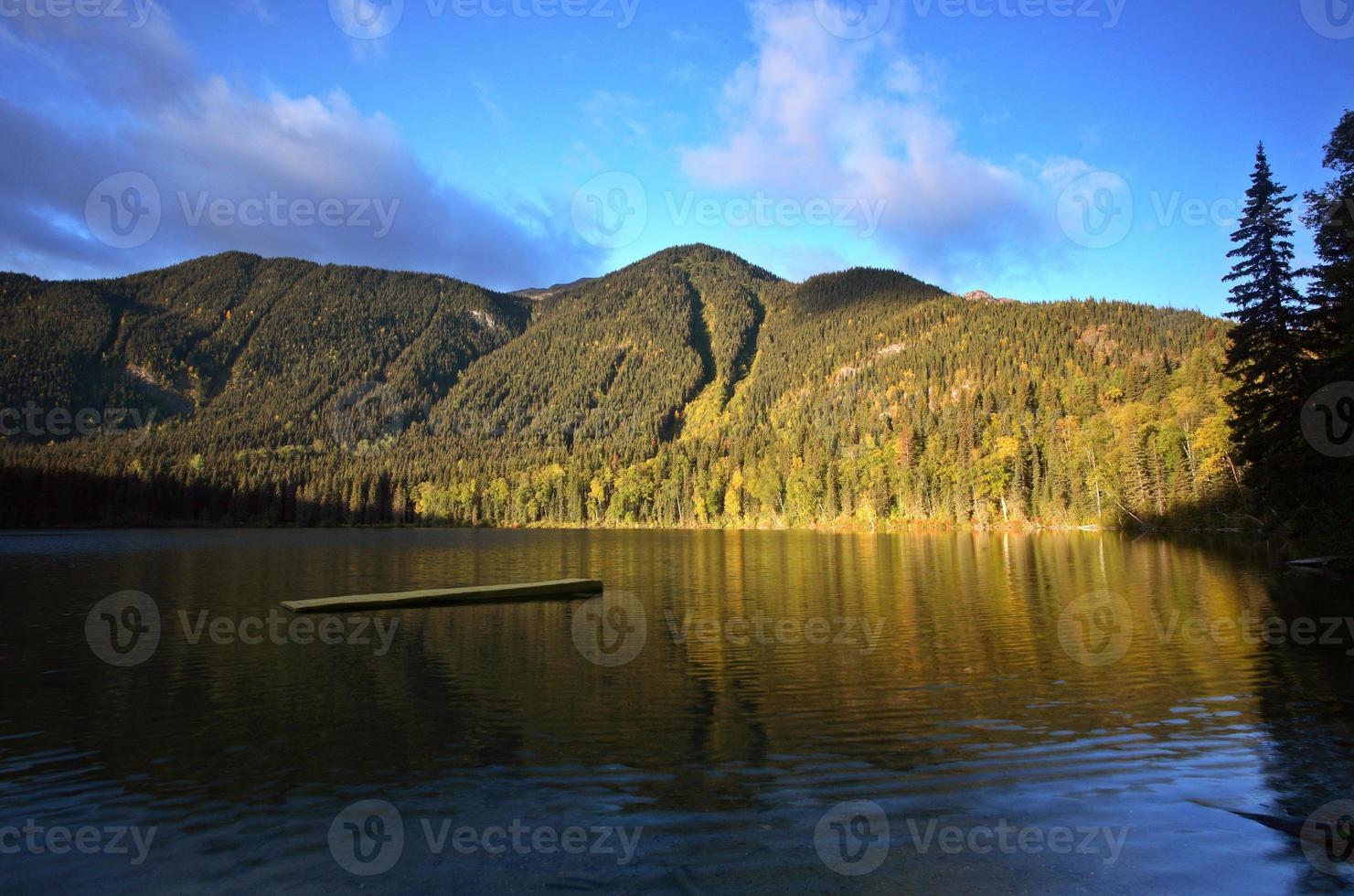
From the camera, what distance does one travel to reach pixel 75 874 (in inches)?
357

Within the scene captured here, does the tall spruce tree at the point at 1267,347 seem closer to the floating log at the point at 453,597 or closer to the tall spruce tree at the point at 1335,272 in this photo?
the tall spruce tree at the point at 1335,272

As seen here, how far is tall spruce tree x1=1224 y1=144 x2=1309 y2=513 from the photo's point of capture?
3625 cm

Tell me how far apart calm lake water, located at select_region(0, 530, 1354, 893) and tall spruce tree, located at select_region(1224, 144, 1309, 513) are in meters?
9.77

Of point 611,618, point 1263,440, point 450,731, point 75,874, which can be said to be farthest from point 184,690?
point 1263,440

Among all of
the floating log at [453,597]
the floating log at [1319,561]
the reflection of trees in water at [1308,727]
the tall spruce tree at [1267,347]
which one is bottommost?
the reflection of trees in water at [1308,727]

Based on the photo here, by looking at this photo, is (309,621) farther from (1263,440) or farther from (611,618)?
(1263,440)

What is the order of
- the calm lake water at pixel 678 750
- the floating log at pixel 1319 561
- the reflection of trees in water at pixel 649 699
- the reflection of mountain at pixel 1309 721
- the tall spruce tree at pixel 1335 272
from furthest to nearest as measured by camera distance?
the floating log at pixel 1319 561 → the tall spruce tree at pixel 1335 272 → the reflection of trees in water at pixel 649 699 → the reflection of mountain at pixel 1309 721 → the calm lake water at pixel 678 750

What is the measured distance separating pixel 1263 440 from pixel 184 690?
46608 millimetres

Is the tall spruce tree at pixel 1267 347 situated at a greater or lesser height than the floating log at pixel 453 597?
greater

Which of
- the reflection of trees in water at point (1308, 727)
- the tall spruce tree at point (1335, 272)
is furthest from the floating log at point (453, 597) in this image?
the tall spruce tree at point (1335, 272)

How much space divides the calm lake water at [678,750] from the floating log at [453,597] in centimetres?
222

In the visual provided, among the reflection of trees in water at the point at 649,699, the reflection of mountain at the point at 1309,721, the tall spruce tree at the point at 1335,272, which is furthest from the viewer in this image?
the tall spruce tree at the point at 1335,272

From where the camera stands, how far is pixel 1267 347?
38.6 meters

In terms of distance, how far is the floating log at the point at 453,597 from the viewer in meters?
31.6
